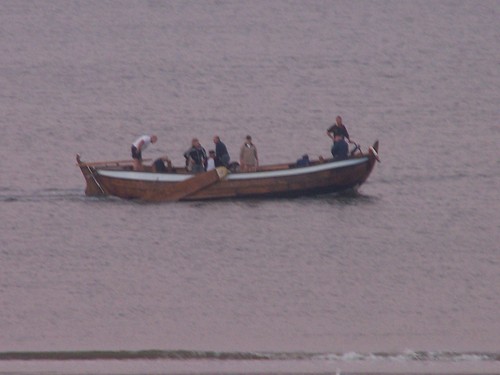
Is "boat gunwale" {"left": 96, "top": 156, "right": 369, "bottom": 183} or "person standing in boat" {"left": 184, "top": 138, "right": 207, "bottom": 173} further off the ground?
"person standing in boat" {"left": 184, "top": 138, "right": 207, "bottom": 173}

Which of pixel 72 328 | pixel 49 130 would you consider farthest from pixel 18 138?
pixel 72 328

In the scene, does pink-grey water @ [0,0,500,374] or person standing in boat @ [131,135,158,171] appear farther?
person standing in boat @ [131,135,158,171]

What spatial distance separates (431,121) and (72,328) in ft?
120

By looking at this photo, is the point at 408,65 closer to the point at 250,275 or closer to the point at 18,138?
the point at 18,138

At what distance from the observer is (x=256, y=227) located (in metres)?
35.1

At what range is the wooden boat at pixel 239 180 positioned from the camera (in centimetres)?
3684

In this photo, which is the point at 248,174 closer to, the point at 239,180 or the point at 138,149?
the point at 239,180

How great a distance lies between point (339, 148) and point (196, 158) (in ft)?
13.7

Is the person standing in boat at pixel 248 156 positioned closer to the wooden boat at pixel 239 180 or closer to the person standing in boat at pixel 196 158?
the wooden boat at pixel 239 180

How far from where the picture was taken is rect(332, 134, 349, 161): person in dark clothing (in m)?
36.9

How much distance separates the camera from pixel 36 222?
36.1 metres

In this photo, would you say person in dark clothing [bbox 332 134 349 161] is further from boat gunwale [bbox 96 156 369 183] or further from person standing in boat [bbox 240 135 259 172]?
person standing in boat [bbox 240 135 259 172]

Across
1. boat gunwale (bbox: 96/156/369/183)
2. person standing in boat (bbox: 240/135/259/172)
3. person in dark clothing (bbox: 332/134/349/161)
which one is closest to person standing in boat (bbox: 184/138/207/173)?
boat gunwale (bbox: 96/156/369/183)

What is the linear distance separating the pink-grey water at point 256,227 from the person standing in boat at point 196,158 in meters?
1.21
